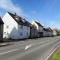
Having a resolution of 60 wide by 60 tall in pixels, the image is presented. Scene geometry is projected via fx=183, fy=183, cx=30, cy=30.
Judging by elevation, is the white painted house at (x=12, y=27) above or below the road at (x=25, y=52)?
above

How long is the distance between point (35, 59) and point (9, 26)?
2026 inches

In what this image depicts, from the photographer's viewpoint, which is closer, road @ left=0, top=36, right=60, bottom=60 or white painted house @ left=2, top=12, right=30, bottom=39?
road @ left=0, top=36, right=60, bottom=60

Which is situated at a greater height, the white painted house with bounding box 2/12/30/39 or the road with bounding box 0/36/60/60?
the white painted house with bounding box 2/12/30/39

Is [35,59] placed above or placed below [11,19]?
below

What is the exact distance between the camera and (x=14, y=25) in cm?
6391

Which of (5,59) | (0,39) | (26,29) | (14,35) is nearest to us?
(5,59)

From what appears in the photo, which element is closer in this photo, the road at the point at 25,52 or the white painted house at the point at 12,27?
the road at the point at 25,52

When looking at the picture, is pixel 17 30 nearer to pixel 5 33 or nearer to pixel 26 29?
pixel 5 33

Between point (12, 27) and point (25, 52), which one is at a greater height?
point (12, 27)

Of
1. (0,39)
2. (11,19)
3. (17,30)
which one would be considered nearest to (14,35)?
(17,30)

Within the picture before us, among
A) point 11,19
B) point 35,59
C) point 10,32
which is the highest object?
point 11,19

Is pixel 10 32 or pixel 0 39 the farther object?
pixel 10 32

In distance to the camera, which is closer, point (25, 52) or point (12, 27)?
point (25, 52)

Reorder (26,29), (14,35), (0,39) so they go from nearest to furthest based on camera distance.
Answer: (0,39), (14,35), (26,29)
